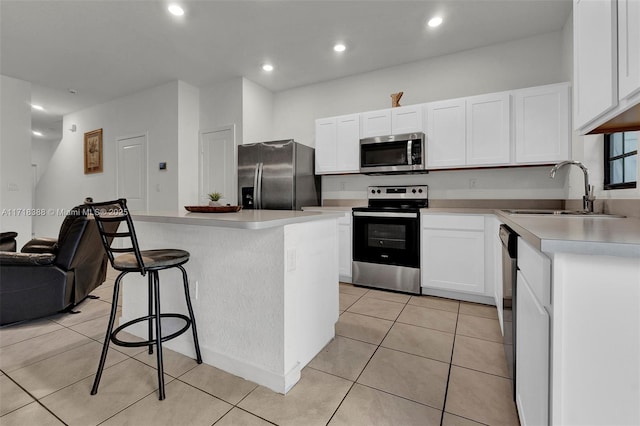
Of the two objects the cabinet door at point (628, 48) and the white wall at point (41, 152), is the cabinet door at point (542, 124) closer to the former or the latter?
the cabinet door at point (628, 48)

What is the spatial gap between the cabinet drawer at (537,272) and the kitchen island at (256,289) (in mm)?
982

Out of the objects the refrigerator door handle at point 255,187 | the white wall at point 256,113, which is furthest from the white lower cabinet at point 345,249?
the white wall at point 256,113

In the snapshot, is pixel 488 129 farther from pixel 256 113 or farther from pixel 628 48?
pixel 256 113

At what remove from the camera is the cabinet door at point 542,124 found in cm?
281

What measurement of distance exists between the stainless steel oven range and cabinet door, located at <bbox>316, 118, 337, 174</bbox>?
2.85 feet

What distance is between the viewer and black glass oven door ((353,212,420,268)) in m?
3.20

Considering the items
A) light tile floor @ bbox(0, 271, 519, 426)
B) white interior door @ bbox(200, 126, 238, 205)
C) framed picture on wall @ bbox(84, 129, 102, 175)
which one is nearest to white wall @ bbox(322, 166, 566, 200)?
light tile floor @ bbox(0, 271, 519, 426)

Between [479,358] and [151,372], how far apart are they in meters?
2.01

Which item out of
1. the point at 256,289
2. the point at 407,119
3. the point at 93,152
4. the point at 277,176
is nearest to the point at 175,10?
the point at 277,176

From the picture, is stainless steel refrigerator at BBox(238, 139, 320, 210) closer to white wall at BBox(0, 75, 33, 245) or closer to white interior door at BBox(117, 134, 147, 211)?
white interior door at BBox(117, 134, 147, 211)

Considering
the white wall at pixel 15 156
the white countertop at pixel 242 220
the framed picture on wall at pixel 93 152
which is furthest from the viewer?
the framed picture on wall at pixel 93 152

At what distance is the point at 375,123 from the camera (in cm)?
367

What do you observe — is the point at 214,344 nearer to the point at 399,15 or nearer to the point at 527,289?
the point at 527,289

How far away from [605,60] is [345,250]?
110 inches
